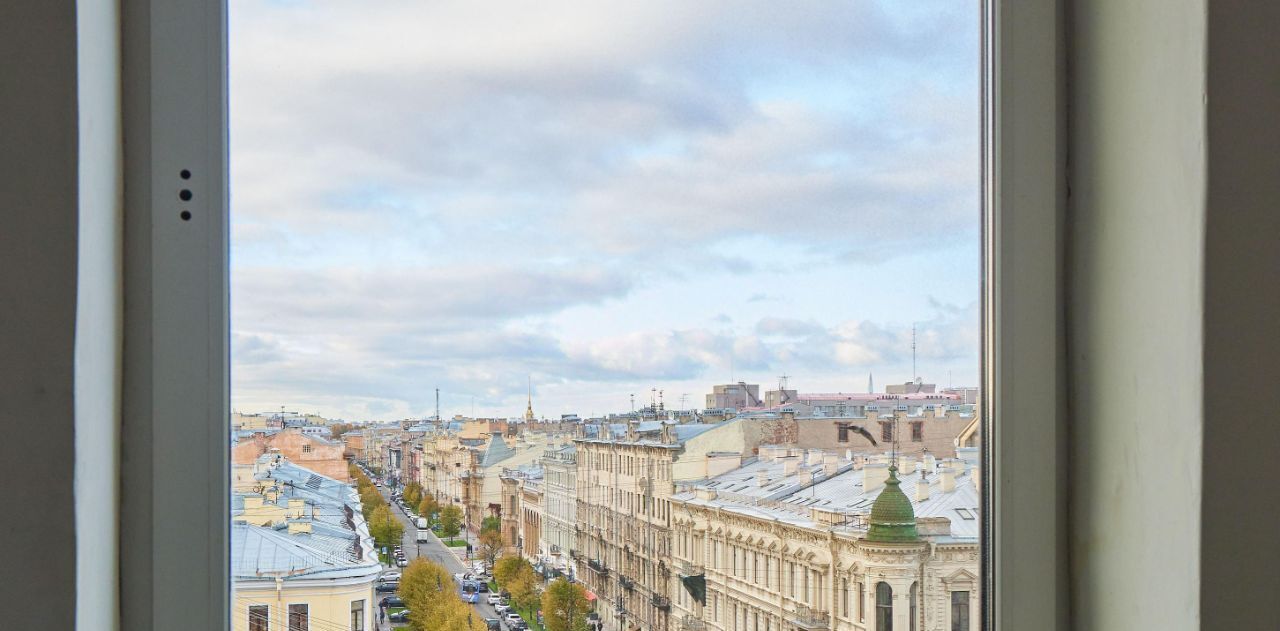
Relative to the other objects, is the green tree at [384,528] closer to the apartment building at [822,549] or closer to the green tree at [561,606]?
the green tree at [561,606]

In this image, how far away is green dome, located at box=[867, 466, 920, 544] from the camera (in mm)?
1126

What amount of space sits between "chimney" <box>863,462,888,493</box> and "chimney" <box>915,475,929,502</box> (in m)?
0.04

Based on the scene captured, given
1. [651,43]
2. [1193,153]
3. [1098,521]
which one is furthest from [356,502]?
[1193,153]

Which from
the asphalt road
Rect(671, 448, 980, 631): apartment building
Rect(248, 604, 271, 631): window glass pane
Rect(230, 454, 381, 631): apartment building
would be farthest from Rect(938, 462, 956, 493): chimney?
Rect(248, 604, 271, 631): window glass pane

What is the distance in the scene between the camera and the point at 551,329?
110 centimetres

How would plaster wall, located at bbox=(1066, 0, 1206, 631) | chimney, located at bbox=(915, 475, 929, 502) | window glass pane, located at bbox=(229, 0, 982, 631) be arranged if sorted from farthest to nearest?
chimney, located at bbox=(915, 475, 929, 502)
window glass pane, located at bbox=(229, 0, 982, 631)
plaster wall, located at bbox=(1066, 0, 1206, 631)

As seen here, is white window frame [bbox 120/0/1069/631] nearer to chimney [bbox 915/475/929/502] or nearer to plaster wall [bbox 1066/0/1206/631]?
chimney [bbox 915/475/929/502]

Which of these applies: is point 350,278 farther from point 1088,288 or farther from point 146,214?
point 1088,288

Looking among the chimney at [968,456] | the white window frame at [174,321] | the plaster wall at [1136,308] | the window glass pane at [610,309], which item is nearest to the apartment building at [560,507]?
the window glass pane at [610,309]

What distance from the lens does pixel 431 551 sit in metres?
1.07

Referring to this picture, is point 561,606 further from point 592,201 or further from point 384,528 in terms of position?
point 592,201

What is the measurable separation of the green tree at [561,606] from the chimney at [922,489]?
41 cm

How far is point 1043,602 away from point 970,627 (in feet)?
0.29

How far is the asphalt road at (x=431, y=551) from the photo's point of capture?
3.47ft
